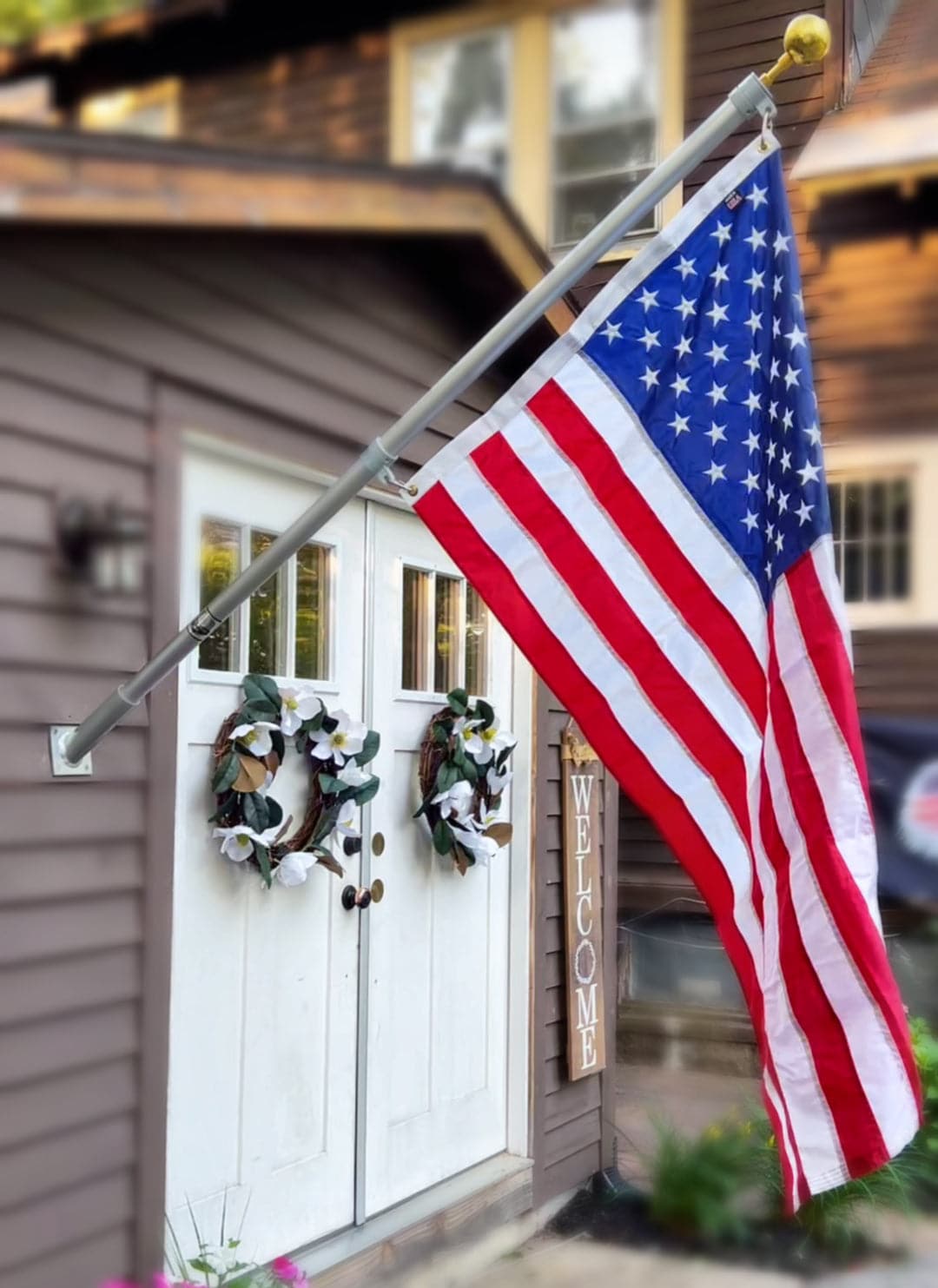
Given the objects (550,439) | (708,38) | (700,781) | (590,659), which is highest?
(708,38)

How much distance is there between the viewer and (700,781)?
216 centimetres

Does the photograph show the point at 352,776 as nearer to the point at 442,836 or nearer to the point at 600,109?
the point at 442,836

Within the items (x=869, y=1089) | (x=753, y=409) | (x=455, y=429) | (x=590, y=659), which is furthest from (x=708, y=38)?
(x=869, y=1089)

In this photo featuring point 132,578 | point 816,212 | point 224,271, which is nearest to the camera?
point 132,578

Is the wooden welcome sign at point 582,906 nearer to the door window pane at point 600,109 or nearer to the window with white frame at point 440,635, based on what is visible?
the window with white frame at point 440,635

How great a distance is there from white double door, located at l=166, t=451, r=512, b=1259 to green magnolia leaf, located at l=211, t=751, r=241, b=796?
0.18 feet

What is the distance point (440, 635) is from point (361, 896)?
86cm

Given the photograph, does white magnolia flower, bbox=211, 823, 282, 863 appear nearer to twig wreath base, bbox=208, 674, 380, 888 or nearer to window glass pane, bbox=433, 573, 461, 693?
twig wreath base, bbox=208, 674, 380, 888

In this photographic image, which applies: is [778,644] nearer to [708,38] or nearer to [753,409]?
[753,409]

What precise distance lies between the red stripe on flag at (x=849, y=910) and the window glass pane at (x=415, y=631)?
1570 mm

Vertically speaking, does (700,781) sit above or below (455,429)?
below

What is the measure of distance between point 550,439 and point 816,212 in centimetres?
421

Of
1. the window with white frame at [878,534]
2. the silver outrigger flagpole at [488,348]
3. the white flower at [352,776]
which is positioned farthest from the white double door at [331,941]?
the window with white frame at [878,534]

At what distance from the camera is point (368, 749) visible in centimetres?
312
